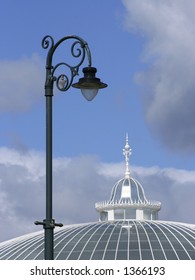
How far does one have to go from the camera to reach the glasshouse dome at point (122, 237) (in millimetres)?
58172

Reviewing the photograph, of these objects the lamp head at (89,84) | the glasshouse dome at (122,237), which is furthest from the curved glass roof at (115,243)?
the lamp head at (89,84)

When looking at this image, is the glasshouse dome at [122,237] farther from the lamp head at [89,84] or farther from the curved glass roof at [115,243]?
the lamp head at [89,84]

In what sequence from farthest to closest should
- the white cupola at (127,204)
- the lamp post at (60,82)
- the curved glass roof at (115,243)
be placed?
the white cupola at (127,204), the curved glass roof at (115,243), the lamp post at (60,82)

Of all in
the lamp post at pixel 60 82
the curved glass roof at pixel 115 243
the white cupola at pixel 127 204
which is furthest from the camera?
the white cupola at pixel 127 204

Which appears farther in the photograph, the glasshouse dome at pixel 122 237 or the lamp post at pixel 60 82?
the glasshouse dome at pixel 122 237

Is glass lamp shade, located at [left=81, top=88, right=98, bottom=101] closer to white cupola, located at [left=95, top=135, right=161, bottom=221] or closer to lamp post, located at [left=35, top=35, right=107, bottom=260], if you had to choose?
lamp post, located at [left=35, top=35, right=107, bottom=260]

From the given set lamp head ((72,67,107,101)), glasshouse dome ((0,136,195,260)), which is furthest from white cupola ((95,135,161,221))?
lamp head ((72,67,107,101))

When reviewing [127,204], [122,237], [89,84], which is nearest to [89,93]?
[89,84]

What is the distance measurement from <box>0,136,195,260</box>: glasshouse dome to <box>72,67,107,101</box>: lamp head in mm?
35106

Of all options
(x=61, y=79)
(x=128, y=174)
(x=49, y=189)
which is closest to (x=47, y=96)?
(x=61, y=79)

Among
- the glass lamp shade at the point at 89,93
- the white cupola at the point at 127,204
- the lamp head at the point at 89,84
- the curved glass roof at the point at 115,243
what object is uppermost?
the white cupola at the point at 127,204

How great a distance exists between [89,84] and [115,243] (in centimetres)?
3910
